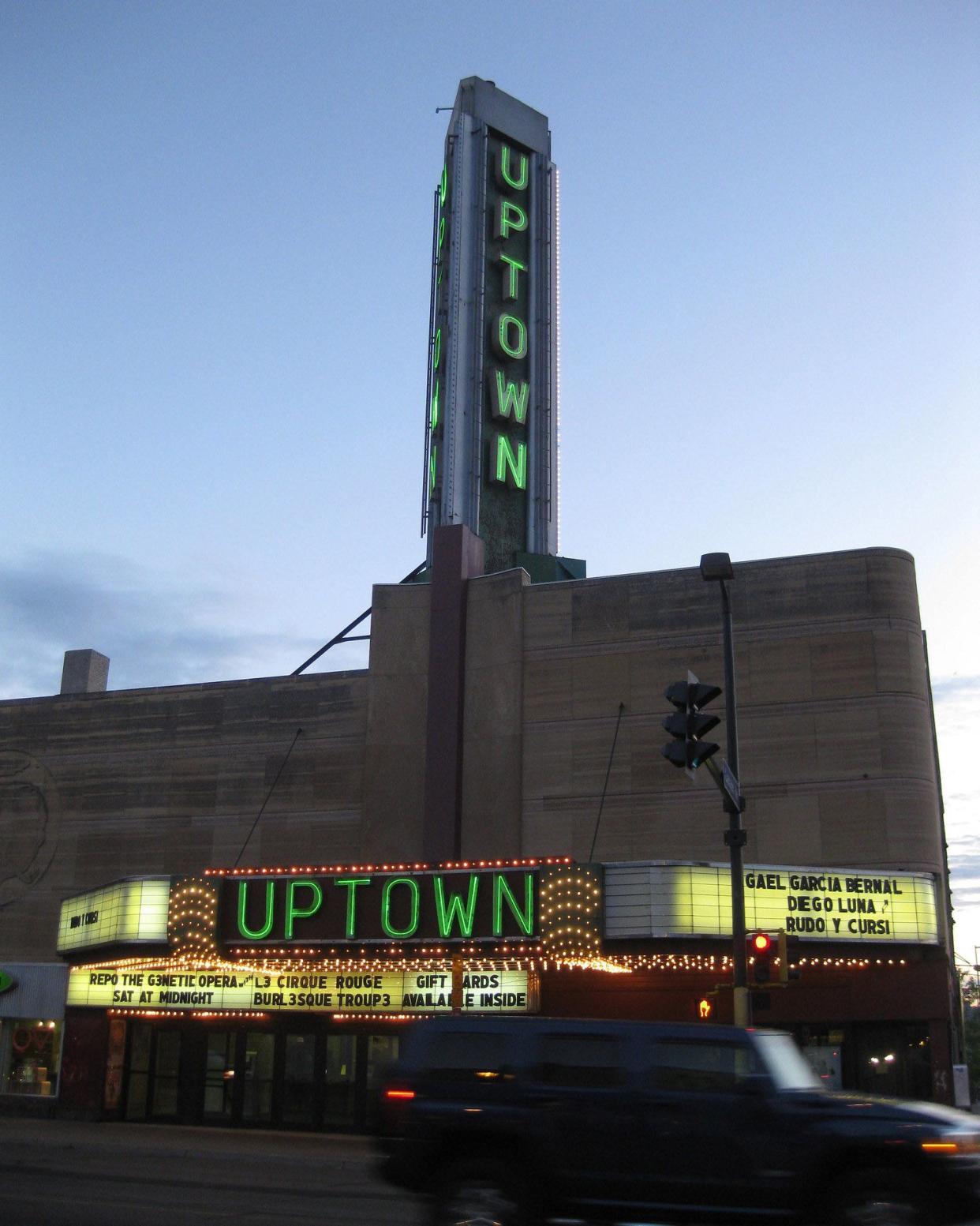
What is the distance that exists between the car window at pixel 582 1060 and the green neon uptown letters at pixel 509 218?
31.7 meters

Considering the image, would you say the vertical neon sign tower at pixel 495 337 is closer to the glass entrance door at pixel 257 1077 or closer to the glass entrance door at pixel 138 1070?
the glass entrance door at pixel 257 1077

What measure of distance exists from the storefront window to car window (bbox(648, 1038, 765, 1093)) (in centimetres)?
2428

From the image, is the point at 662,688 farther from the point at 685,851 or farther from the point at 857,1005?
the point at 857,1005

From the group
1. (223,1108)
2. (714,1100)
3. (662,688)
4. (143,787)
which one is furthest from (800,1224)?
(143,787)

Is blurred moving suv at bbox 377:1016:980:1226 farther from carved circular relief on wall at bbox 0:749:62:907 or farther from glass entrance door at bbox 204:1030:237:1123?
carved circular relief on wall at bbox 0:749:62:907

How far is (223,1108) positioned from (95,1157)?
365 inches

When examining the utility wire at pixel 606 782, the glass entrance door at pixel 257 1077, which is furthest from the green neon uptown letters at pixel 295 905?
→ the utility wire at pixel 606 782

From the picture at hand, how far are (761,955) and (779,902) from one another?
6100mm

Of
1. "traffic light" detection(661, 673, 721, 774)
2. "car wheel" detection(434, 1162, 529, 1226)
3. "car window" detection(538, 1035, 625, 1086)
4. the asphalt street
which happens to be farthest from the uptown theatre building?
"car wheel" detection(434, 1162, 529, 1226)

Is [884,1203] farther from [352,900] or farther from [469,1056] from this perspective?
[352,900]

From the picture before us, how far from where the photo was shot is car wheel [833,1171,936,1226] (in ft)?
32.6

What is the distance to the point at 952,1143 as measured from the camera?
32.8 feet

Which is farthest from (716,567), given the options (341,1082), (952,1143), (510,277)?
(510,277)

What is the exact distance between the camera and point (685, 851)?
2833 cm
